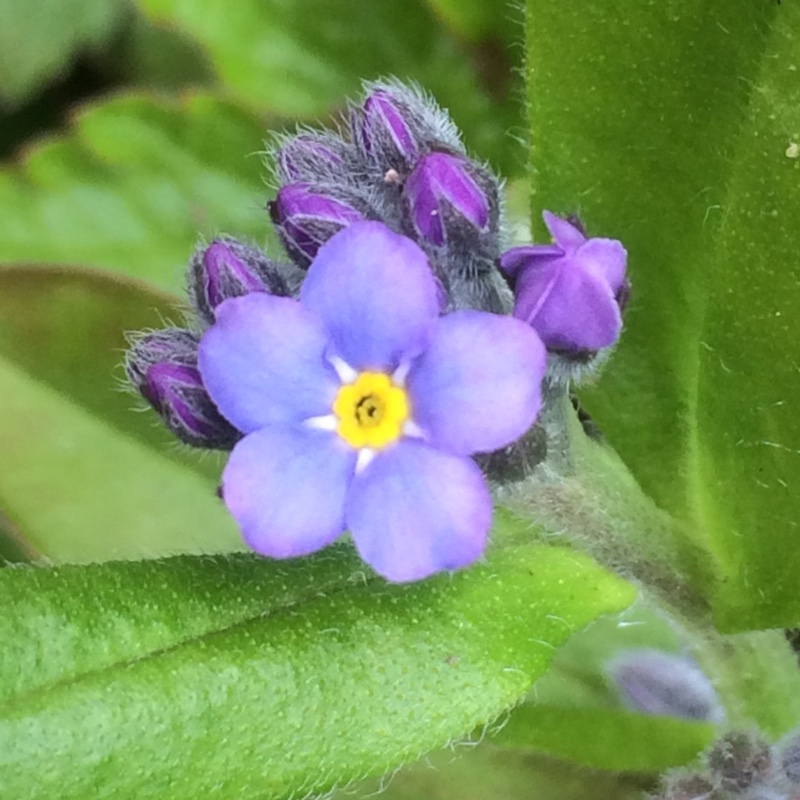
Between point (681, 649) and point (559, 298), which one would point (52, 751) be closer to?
point (559, 298)

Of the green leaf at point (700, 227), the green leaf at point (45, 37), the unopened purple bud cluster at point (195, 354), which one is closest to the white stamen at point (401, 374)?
Answer: the unopened purple bud cluster at point (195, 354)

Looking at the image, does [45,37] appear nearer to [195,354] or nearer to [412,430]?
[195,354]

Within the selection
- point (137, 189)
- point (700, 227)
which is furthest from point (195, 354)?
point (137, 189)

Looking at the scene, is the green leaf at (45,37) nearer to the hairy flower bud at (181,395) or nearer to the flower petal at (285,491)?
the hairy flower bud at (181,395)

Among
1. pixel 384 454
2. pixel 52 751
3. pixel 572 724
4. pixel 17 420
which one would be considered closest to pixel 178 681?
pixel 52 751

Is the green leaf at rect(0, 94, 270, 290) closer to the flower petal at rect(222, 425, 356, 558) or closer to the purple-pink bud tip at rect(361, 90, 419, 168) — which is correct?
the purple-pink bud tip at rect(361, 90, 419, 168)

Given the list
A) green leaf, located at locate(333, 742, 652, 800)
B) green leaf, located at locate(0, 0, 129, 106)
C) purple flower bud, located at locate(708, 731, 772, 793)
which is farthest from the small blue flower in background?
green leaf, located at locate(0, 0, 129, 106)
